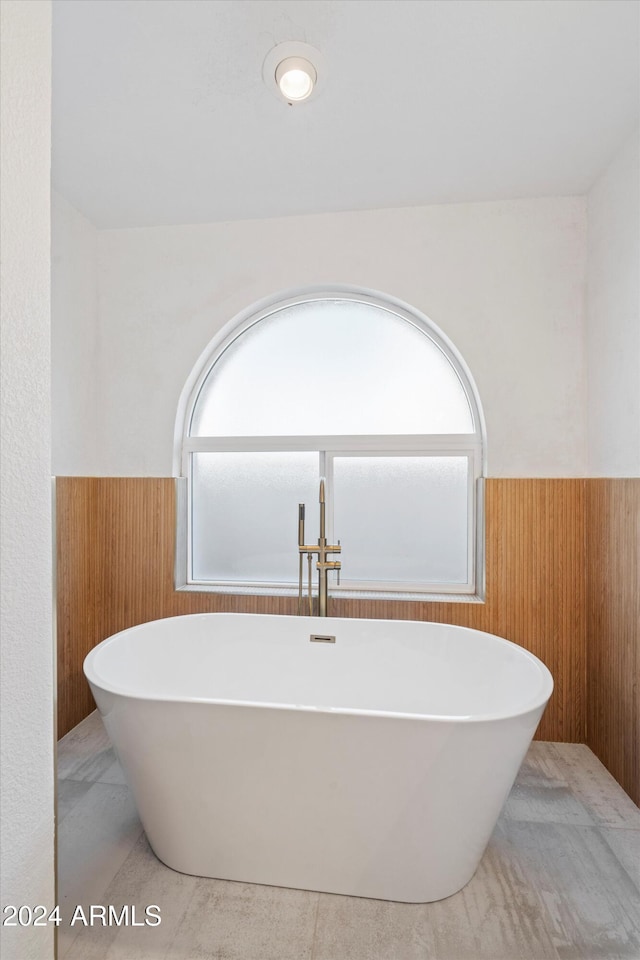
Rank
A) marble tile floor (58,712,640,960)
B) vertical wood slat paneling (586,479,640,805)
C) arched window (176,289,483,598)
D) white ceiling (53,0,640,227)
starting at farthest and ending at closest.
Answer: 1. arched window (176,289,483,598)
2. vertical wood slat paneling (586,479,640,805)
3. white ceiling (53,0,640,227)
4. marble tile floor (58,712,640,960)

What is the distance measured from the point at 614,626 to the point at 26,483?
2.17 metres

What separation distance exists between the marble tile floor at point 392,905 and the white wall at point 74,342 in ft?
4.97

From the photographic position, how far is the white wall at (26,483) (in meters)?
0.62

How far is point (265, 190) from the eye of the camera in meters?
2.30

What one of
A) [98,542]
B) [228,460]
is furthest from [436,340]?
[98,542]

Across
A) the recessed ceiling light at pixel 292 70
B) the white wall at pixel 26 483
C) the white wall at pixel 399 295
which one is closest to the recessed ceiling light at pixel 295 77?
the recessed ceiling light at pixel 292 70

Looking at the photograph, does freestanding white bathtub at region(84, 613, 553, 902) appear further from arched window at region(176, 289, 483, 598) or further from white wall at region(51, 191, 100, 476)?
white wall at region(51, 191, 100, 476)

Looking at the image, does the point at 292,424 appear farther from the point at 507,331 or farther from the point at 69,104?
the point at 69,104

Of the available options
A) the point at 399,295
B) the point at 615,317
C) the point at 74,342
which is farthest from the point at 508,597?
the point at 74,342

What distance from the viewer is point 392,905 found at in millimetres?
1454

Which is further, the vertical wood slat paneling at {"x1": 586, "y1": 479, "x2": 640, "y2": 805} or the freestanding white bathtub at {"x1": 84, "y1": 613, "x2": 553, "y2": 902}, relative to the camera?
the vertical wood slat paneling at {"x1": 586, "y1": 479, "x2": 640, "y2": 805}

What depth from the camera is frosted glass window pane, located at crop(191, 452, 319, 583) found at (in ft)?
8.78

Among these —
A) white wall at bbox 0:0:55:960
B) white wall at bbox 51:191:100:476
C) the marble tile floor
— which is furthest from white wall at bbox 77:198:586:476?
white wall at bbox 0:0:55:960

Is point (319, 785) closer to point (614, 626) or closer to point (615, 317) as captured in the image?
point (614, 626)
